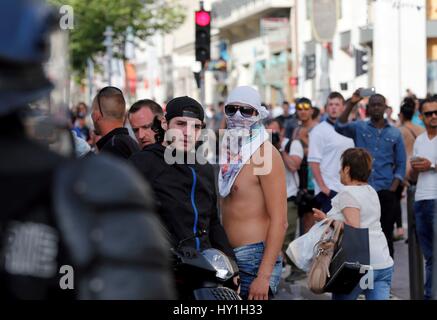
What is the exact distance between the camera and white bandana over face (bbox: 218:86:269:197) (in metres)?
6.77

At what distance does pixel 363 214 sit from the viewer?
7.98 metres

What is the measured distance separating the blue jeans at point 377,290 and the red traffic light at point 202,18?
37.6ft

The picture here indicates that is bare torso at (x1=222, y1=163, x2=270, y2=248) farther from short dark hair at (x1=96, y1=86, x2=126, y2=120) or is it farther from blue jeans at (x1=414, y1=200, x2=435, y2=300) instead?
blue jeans at (x1=414, y1=200, x2=435, y2=300)

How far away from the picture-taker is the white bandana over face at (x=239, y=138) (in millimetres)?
6766

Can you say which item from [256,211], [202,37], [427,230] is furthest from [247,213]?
[202,37]

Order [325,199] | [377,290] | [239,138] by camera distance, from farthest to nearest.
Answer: [325,199]
[377,290]
[239,138]

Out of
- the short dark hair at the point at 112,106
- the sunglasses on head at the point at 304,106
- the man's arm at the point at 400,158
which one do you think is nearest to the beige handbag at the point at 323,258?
the short dark hair at the point at 112,106

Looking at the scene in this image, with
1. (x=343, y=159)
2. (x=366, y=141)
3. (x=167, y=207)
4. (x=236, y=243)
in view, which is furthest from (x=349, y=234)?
(x=366, y=141)

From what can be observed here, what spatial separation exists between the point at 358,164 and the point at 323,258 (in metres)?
0.83

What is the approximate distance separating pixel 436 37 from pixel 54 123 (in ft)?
107

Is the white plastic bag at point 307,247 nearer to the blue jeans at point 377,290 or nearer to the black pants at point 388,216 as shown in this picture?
the blue jeans at point 377,290

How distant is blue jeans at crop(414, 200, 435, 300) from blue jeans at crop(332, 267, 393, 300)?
1.82 m

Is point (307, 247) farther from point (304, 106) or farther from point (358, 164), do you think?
point (304, 106)

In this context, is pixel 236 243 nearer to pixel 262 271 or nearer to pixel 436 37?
pixel 262 271
